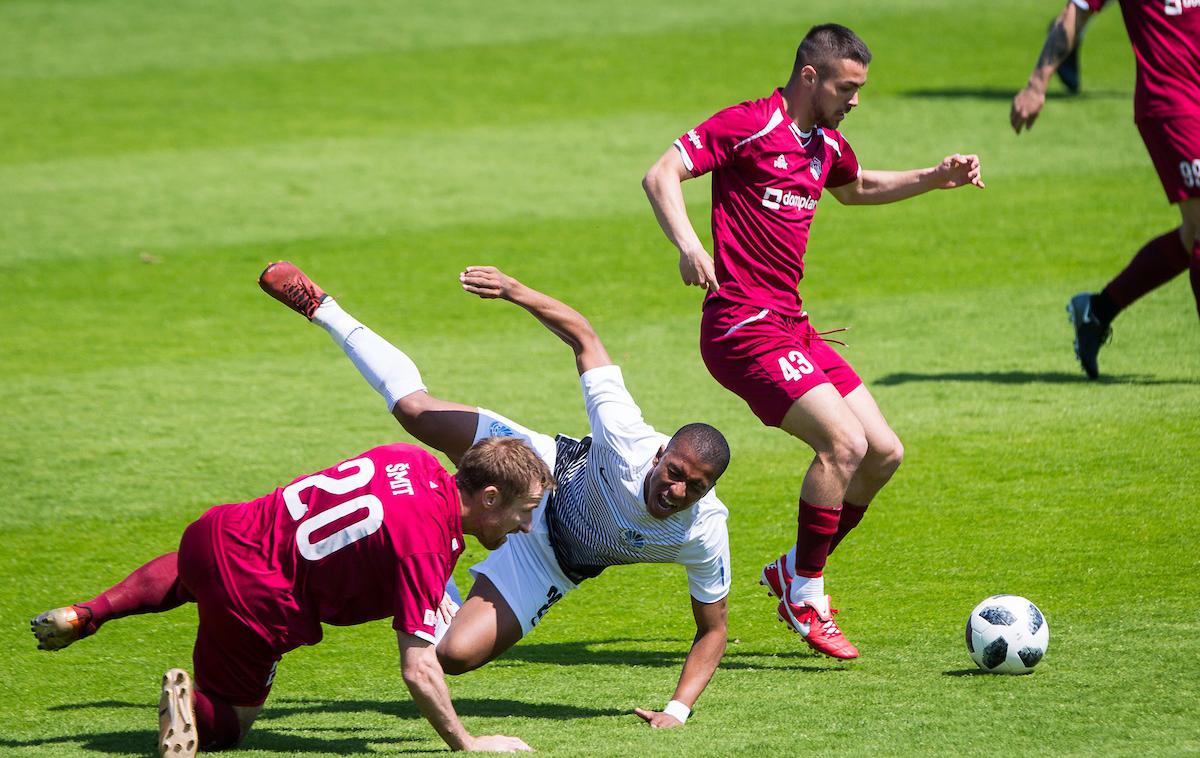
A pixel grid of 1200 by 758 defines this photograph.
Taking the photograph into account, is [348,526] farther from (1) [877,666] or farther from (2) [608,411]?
(1) [877,666]

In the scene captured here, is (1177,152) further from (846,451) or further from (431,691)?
(431,691)

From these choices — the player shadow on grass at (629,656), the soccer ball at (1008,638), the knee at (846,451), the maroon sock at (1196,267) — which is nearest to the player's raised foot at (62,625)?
the player shadow on grass at (629,656)

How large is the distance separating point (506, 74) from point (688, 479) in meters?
14.0

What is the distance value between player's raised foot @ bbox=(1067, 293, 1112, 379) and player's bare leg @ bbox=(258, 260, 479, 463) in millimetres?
4938

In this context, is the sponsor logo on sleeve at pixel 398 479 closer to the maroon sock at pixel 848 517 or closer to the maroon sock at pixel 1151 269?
the maroon sock at pixel 848 517

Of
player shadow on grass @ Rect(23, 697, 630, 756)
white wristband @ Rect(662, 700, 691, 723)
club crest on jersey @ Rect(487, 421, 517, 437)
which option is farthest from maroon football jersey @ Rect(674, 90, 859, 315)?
player shadow on grass @ Rect(23, 697, 630, 756)

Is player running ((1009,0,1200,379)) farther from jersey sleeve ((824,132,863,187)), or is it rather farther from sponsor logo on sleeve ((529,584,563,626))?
sponsor logo on sleeve ((529,584,563,626))

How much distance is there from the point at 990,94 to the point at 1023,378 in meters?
8.38

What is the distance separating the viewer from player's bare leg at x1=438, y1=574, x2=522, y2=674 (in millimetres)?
5602

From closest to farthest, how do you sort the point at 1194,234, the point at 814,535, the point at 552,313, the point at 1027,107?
the point at 552,313 → the point at 814,535 → the point at 1027,107 → the point at 1194,234

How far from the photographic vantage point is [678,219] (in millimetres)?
5910

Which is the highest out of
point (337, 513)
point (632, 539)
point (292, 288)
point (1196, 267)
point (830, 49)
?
point (830, 49)

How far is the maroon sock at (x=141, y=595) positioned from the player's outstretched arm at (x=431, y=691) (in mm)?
→ 1070

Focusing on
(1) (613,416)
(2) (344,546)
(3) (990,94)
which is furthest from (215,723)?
(3) (990,94)
